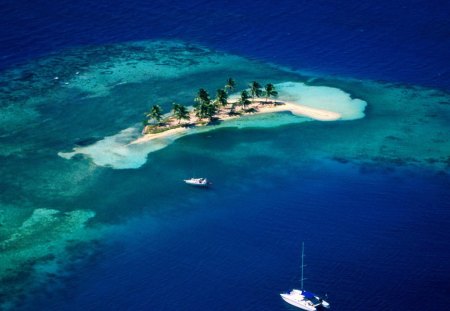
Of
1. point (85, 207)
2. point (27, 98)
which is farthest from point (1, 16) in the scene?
point (85, 207)

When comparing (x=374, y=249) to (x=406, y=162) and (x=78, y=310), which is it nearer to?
(x=406, y=162)

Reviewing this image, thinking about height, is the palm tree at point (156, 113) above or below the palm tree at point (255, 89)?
below

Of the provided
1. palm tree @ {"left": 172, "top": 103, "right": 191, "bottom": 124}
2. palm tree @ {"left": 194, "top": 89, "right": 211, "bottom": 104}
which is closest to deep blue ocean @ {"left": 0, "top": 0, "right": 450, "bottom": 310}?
palm tree @ {"left": 172, "top": 103, "right": 191, "bottom": 124}

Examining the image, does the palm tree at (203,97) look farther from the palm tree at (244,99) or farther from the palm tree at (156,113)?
the palm tree at (156,113)

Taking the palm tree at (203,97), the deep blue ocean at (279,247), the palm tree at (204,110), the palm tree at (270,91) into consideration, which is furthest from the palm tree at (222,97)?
the deep blue ocean at (279,247)

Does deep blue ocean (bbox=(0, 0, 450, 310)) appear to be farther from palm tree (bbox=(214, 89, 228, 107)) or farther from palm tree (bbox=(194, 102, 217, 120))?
palm tree (bbox=(214, 89, 228, 107))
